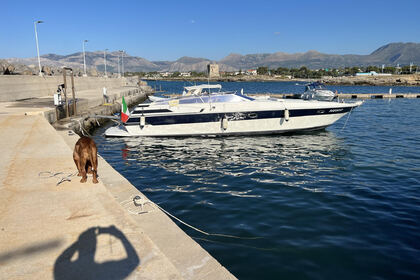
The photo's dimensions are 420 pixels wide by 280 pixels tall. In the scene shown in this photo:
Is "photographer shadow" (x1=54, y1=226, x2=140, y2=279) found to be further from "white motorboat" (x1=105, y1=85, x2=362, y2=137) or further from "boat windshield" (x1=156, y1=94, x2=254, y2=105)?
"boat windshield" (x1=156, y1=94, x2=254, y2=105)

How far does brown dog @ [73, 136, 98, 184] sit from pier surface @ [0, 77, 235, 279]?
0.21 m

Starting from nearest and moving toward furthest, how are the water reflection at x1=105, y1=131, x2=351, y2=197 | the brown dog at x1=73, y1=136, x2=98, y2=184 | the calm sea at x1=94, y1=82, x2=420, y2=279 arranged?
the calm sea at x1=94, y1=82, x2=420, y2=279 < the brown dog at x1=73, y1=136, x2=98, y2=184 < the water reflection at x1=105, y1=131, x2=351, y2=197

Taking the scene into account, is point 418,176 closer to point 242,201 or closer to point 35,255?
point 242,201

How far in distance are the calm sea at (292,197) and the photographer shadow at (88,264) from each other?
2.26 m

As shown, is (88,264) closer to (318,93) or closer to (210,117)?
(210,117)

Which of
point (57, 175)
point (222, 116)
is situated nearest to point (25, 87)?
point (222, 116)

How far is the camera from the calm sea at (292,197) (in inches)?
211

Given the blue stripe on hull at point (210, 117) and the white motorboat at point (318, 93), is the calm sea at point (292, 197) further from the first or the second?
the white motorboat at point (318, 93)

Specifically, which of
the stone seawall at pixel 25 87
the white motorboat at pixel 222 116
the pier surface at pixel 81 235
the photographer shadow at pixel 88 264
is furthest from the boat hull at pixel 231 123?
the photographer shadow at pixel 88 264

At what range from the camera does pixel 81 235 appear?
381cm

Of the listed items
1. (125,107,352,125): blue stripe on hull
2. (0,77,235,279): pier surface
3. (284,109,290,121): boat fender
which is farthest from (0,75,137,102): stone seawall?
(284,109,290,121): boat fender

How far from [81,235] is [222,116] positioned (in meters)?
12.8

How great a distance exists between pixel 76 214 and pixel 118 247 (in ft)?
4.05

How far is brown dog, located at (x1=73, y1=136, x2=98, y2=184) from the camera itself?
5918mm
